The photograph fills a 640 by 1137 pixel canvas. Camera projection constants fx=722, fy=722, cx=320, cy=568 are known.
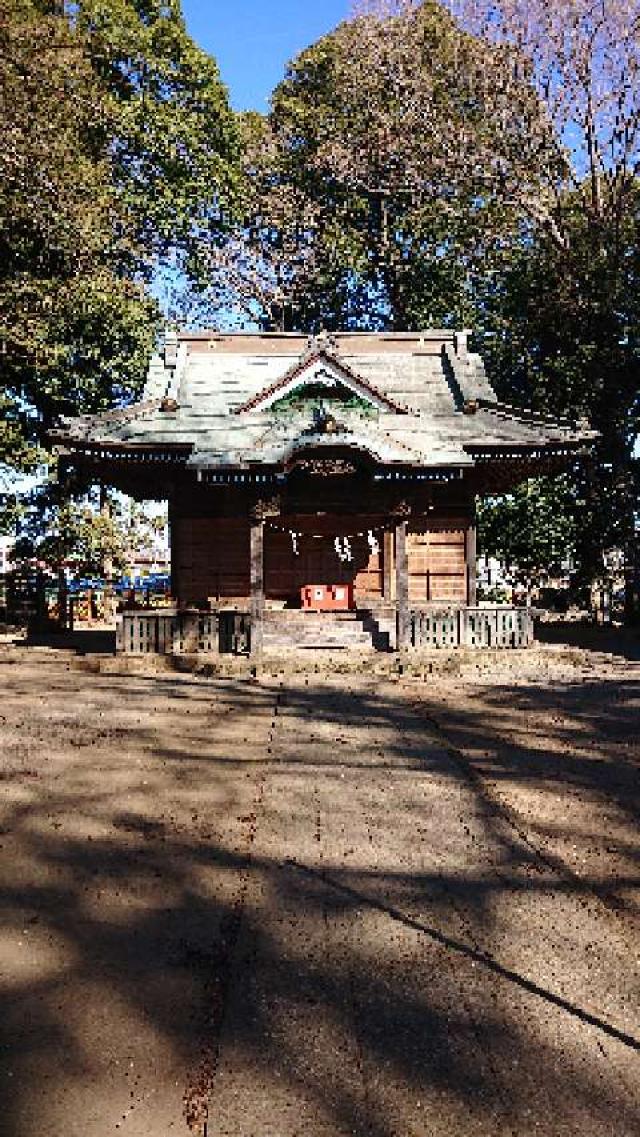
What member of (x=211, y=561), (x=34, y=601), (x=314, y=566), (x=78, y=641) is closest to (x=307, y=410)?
(x=314, y=566)

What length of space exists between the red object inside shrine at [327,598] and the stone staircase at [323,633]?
52 centimetres

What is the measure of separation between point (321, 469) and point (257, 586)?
8.26ft

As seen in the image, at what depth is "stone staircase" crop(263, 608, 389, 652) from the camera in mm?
14695

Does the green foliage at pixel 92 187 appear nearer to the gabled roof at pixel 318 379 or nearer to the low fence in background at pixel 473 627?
the gabled roof at pixel 318 379

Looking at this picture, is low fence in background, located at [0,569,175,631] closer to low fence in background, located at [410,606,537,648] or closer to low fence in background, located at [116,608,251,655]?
low fence in background, located at [116,608,251,655]

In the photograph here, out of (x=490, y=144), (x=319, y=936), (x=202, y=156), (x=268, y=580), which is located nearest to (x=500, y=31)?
A: (x=490, y=144)

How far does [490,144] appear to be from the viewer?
22.5 metres

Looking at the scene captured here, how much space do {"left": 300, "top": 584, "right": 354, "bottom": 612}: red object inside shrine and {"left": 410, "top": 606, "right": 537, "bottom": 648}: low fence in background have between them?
206cm

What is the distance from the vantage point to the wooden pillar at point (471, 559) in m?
16.2

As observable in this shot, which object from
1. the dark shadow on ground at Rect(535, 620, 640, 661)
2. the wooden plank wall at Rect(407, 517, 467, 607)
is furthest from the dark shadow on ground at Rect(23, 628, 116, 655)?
the dark shadow on ground at Rect(535, 620, 640, 661)

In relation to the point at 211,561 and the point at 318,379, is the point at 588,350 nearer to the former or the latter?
the point at 318,379

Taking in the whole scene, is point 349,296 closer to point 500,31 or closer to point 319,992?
point 500,31

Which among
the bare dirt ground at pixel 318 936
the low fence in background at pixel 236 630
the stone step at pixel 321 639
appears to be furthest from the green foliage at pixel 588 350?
the bare dirt ground at pixel 318 936

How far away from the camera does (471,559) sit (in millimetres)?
16266
